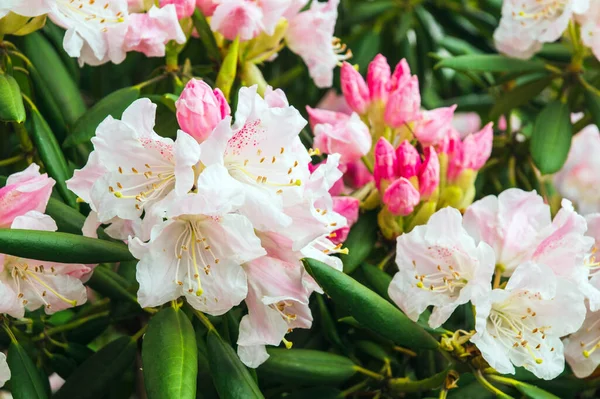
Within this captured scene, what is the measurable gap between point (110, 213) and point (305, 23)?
0.54 m

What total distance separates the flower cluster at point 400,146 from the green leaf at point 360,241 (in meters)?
0.02

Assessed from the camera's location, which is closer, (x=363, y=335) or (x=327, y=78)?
(x=363, y=335)

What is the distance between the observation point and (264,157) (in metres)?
1.00

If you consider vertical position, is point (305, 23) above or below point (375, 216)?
above

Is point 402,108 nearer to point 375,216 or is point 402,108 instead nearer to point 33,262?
point 375,216

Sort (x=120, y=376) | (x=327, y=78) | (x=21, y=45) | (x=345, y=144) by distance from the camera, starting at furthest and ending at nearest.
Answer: (x=327, y=78) → (x=21, y=45) → (x=345, y=144) → (x=120, y=376)

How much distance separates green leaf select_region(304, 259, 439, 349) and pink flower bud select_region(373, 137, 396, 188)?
0.69ft

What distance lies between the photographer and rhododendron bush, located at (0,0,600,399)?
0.96m

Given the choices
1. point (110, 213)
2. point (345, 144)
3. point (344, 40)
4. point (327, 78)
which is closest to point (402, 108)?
point (345, 144)

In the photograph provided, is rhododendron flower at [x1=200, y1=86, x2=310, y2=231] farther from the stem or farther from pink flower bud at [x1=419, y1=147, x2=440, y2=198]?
the stem

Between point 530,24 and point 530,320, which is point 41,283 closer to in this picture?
point 530,320

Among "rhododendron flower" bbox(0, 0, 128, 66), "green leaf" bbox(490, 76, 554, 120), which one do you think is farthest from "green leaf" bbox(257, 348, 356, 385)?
"green leaf" bbox(490, 76, 554, 120)

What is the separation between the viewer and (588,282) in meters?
1.14

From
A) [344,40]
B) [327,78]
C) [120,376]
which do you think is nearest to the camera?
[120,376]
